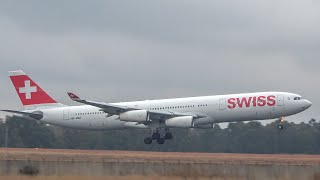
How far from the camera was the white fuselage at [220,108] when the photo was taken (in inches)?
2704

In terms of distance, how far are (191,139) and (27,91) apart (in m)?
17.6

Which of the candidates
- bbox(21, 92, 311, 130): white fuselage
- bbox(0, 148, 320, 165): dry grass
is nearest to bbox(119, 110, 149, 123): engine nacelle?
bbox(21, 92, 311, 130): white fuselage

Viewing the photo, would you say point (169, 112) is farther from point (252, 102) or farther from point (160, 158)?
point (160, 158)

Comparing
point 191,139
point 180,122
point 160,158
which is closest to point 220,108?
point 180,122

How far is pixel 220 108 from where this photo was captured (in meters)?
69.2

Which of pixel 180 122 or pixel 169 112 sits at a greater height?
pixel 169 112

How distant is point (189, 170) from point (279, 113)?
2909 cm

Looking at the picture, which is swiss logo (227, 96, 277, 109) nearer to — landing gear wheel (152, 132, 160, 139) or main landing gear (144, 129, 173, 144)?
main landing gear (144, 129, 173, 144)

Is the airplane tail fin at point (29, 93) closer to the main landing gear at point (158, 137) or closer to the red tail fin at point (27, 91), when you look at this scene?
the red tail fin at point (27, 91)

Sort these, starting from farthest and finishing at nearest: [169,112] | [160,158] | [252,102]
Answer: [169,112], [252,102], [160,158]

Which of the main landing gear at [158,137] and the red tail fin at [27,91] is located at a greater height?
the red tail fin at [27,91]

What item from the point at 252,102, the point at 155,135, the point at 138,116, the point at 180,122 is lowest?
the point at 155,135

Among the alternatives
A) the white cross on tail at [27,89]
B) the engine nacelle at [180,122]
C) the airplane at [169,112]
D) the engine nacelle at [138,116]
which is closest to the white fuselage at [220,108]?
the airplane at [169,112]

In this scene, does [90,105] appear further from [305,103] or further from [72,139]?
[305,103]
